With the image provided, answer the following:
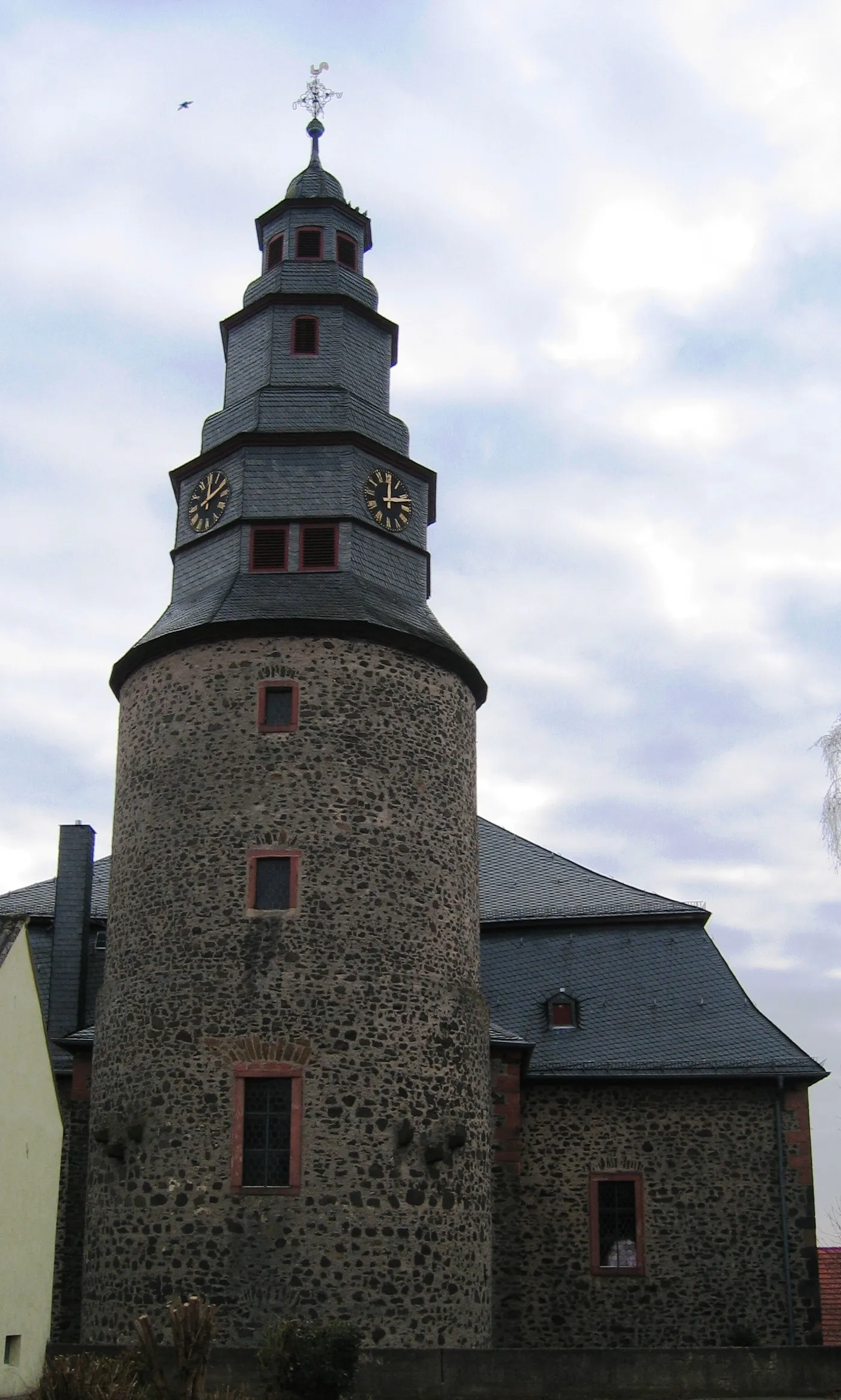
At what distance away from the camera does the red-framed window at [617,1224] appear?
2161 centimetres

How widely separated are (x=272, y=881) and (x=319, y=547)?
497 cm

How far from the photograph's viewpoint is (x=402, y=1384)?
1560 cm

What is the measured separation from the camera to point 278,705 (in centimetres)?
1973

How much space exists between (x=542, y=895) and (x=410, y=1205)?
8.75 meters

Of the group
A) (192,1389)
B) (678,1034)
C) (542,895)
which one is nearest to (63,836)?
(542,895)

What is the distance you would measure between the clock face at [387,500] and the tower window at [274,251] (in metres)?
4.81

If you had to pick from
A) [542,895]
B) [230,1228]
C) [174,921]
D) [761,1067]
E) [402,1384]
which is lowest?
[402,1384]

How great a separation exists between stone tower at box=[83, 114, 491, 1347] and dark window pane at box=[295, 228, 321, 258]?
12.5ft

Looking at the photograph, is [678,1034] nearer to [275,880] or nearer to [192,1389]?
[275,880]

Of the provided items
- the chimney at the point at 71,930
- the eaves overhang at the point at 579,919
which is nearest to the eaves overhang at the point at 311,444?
the chimney at the point at 71,930

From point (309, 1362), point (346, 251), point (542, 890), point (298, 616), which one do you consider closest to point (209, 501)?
point (298, 616)

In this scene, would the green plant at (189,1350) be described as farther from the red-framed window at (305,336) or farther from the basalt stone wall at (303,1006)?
the red-framed window at (305,336)

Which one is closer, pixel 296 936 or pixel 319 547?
pixel 296 936

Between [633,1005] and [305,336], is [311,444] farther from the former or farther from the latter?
[633,1005]
